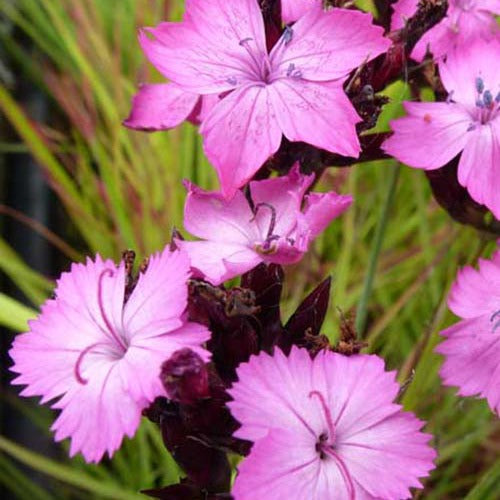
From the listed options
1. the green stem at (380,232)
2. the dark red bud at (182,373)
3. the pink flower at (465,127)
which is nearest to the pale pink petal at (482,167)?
the pink flower at (465,127)

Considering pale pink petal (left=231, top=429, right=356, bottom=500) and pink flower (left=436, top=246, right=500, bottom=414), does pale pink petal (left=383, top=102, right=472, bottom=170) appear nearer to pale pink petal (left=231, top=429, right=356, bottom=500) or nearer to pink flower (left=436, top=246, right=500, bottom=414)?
pink flower (left=436, top=246, right=500, bottom=414)

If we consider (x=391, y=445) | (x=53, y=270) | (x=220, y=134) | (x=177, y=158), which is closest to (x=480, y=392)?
Result: (x=391, y=445)

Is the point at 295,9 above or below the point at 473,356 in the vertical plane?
above

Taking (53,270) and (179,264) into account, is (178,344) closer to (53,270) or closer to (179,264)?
(179,264)

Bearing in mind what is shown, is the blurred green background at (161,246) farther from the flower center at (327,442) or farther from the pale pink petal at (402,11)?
the flower center at (327,442)

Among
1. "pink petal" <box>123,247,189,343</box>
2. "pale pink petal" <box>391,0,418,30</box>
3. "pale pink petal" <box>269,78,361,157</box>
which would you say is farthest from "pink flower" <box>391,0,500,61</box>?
"pink petal" <box>123,247,189,343</box>

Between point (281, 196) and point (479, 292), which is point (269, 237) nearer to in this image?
point (281, 196)

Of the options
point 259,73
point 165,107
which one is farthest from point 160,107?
point 259,73
